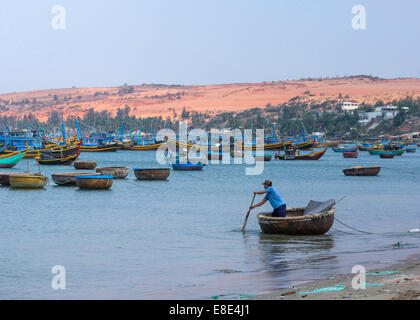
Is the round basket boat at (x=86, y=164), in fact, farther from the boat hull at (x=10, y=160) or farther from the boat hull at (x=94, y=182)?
Result: the boat hull at (x=94, y=182)

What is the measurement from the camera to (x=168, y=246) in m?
18.8

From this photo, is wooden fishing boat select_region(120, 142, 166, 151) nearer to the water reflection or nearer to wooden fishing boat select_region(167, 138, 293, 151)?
wooden fishing boat select_region(167, 138, 293, 151)

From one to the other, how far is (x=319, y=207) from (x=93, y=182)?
19288 millimetres

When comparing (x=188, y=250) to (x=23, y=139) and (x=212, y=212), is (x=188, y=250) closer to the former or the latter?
(x=212, y=212)

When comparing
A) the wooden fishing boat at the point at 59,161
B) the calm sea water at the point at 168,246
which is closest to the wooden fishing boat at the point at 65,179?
the calm sea water at the point at 168,246

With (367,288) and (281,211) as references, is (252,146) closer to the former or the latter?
(281,211)

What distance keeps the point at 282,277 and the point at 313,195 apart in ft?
89.5

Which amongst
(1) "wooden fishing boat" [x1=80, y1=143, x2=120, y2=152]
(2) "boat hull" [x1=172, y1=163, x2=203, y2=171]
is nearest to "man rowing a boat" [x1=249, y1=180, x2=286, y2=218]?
(2) "boat hull" [x1=172, y1=163, x2=203, y2=171]

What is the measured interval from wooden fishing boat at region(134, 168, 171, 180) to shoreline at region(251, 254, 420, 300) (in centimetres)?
3432

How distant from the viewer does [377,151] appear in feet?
380

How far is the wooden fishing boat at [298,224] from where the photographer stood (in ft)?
62.1

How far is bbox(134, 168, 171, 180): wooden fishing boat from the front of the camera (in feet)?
155

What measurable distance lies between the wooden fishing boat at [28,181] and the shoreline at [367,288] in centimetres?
2627

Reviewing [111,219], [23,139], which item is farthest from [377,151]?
[111,219]
